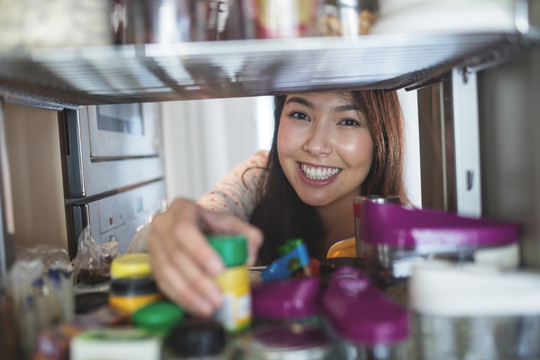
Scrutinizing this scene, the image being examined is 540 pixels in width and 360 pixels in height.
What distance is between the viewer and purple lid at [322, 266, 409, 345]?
0.49 metres

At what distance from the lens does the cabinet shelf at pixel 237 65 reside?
57 centimetres

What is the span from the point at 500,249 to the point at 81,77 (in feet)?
2.21

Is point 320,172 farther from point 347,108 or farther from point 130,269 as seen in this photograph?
point 130,269

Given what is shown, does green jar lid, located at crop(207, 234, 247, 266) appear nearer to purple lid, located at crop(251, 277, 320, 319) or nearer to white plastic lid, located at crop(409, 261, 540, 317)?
purple lid, located at crop(251, 277, 320, 319)

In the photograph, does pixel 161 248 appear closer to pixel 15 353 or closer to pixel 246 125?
pixel 15 353

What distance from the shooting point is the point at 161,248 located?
603mm

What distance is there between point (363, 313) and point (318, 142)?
826 millimetres

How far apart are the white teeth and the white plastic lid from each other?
2.81ft

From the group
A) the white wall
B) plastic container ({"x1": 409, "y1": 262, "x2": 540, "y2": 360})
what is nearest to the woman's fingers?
plastic container ({"x1": 409, "y1": 262, "x2": 540, "y2": 360})

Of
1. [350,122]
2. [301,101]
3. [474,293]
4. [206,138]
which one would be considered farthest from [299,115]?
[206,138]

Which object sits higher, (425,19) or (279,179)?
(425,19)

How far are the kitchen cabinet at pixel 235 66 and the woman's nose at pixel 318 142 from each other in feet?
1.26

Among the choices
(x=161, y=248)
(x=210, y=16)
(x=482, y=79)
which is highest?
(x=210, y=16)

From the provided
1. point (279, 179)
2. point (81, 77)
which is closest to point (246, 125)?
point (279, 179)
